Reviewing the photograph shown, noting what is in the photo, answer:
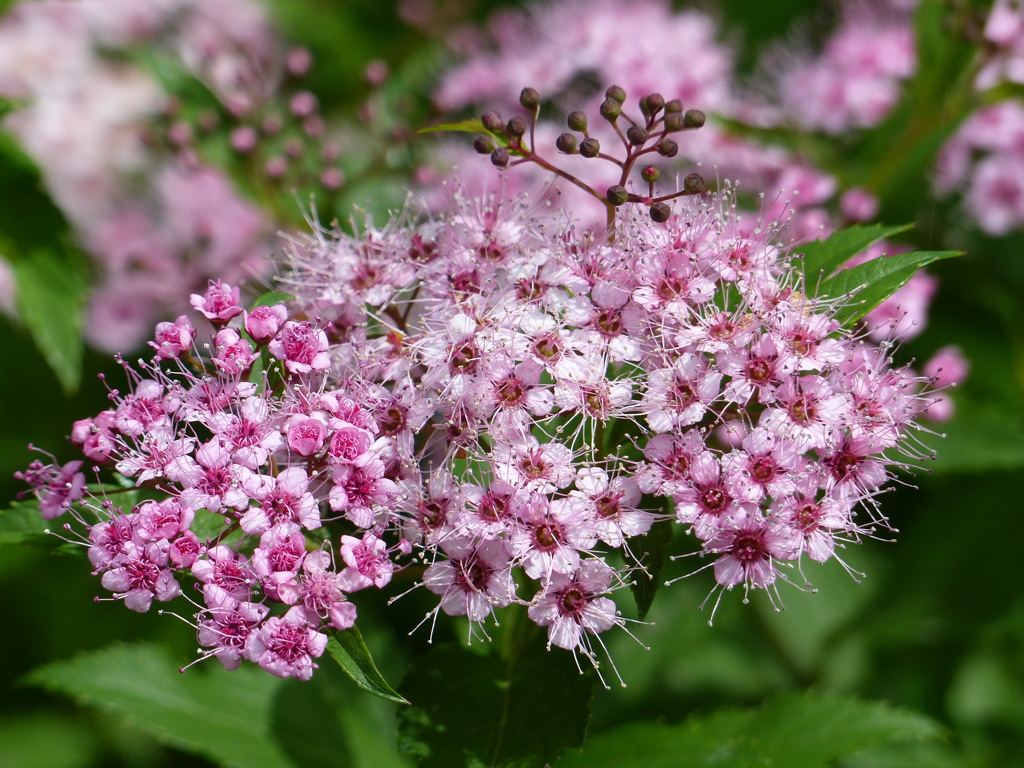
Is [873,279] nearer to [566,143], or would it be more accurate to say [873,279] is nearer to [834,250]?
[834,250]

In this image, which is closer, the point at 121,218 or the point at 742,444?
the point at 742,444

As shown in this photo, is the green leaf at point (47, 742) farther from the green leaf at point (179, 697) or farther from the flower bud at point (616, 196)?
the flower bud at point (616, 196)

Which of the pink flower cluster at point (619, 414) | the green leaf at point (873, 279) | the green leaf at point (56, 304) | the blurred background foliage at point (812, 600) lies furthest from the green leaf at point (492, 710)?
the green leaf at point (56, 304)

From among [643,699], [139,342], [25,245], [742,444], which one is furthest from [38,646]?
[742,444]

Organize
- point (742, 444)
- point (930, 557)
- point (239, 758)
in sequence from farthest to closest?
1. point (930, 557)
2. point (239, 758)
3. point (742, 444)

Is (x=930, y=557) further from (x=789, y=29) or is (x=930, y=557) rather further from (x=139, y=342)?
(x=139, y=342)

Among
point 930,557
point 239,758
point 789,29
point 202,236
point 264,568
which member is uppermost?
point 789,29
